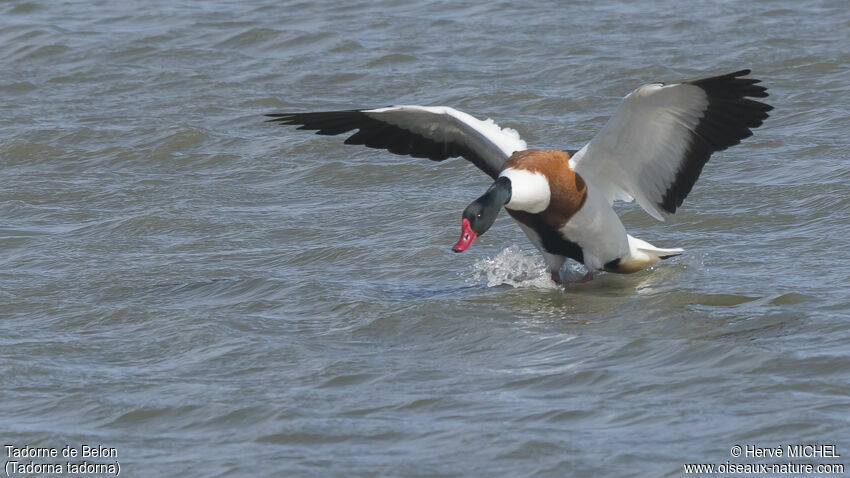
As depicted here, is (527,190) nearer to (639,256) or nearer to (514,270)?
(639,256)

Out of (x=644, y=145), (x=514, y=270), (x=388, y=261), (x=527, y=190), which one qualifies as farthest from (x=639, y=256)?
(x=388, y=261)

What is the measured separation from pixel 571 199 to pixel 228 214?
10.7 feet

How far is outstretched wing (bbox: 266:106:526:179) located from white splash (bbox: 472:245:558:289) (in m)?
0.56

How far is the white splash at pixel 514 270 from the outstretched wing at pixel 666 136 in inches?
30.2

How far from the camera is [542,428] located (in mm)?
6043

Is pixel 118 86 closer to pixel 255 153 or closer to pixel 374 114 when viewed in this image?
pixel 255 153

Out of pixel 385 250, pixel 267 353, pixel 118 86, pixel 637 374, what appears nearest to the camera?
pixel 637 374

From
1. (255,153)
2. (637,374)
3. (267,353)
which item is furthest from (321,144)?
(637,374)

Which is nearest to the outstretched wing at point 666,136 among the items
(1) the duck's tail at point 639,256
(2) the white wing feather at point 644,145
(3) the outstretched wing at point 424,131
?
(2) the white wing feather at point 644,145

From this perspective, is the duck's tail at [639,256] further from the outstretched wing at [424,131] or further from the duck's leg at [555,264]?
the outstretched wing at [424,131]

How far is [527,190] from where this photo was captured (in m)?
7.86

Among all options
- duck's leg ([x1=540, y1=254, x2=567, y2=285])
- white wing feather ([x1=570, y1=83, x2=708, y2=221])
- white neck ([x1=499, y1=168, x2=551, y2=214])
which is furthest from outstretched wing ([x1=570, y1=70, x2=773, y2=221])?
duck's leg ([x1=540, y1=254, x2=567, y2=285])

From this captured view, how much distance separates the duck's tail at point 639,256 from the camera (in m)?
8.52

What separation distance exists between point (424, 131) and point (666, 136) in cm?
161
